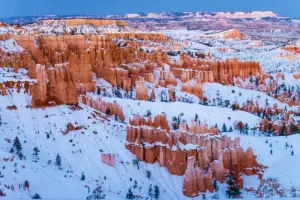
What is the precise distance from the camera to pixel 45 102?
3644cm

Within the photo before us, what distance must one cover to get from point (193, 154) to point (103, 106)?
38.5 feet

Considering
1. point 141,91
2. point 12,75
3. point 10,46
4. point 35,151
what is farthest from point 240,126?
point 10,46

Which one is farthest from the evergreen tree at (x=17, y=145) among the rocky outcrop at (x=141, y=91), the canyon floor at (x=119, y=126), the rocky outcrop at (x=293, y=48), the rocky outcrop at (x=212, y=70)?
the rocky outcrop at (x=293, y=48)

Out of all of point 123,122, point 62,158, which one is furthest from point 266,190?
point 123,122

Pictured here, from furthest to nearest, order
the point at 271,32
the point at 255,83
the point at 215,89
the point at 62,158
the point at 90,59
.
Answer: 1. the point at 271,32
2. the point at 255,83
3. the point at 215,89
4. the point at 90,59
5. the point at 62,158

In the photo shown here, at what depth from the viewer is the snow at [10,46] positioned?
53406mm

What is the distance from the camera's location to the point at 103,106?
134 feet

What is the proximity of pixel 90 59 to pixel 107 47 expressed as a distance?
8.55 meters

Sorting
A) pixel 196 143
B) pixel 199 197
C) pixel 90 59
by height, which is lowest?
pixel 199 197

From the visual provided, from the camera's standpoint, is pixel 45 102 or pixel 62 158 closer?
pixel 62 158

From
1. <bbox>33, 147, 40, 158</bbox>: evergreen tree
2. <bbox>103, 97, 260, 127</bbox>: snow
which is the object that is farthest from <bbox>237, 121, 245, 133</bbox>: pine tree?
<bbox>33, 147, 40, 158</bbox>: evergreen tree

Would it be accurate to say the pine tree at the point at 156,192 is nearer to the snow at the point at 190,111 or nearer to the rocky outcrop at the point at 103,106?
the rocky outcrop at the point at 103,106

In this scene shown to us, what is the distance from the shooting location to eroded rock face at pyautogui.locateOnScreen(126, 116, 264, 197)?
95.5ft

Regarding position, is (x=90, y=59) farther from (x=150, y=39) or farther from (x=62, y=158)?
(x=150, y=39)
